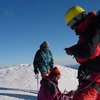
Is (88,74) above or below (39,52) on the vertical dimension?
below

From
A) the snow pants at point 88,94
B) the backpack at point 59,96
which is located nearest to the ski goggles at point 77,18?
the snow pants at point 88,94

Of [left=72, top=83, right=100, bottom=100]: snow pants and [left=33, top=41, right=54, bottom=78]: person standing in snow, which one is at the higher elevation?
[left=33, top=41, right=54, bottom=78]: person standing in snow

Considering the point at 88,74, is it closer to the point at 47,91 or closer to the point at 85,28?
the point at 85,28

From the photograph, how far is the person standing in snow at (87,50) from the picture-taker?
230 centimetres

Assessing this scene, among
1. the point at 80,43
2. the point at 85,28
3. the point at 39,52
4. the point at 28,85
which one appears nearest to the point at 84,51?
the point at 80,43

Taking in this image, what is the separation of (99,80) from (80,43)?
714mm

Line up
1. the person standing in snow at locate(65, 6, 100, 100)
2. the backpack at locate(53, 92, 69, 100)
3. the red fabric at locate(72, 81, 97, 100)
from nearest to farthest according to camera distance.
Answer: the person standing in snow at locate(65, 6, 100, 100), the red fabric at locate(72, 81, 97, 100), the backpack at locate(53, 92, 69, 100)

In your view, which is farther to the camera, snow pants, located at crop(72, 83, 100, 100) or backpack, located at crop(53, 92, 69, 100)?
backpack, located at crop(53, 92, 69, 100)

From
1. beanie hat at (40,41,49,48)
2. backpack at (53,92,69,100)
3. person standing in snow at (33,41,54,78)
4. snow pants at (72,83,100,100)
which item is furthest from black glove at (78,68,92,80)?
beanie hat at (40,41,49,48)

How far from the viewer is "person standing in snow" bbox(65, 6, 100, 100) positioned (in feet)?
7.55

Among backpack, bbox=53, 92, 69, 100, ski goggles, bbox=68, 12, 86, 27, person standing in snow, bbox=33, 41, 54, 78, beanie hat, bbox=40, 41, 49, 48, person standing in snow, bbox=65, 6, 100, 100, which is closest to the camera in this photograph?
person standing in snow, bbox=65, 6, 100, 100

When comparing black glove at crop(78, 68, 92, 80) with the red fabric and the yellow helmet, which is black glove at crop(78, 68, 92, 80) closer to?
the red fabric

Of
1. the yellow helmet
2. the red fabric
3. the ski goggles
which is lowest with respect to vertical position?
the red fabric

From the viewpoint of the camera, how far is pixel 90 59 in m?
2.53
